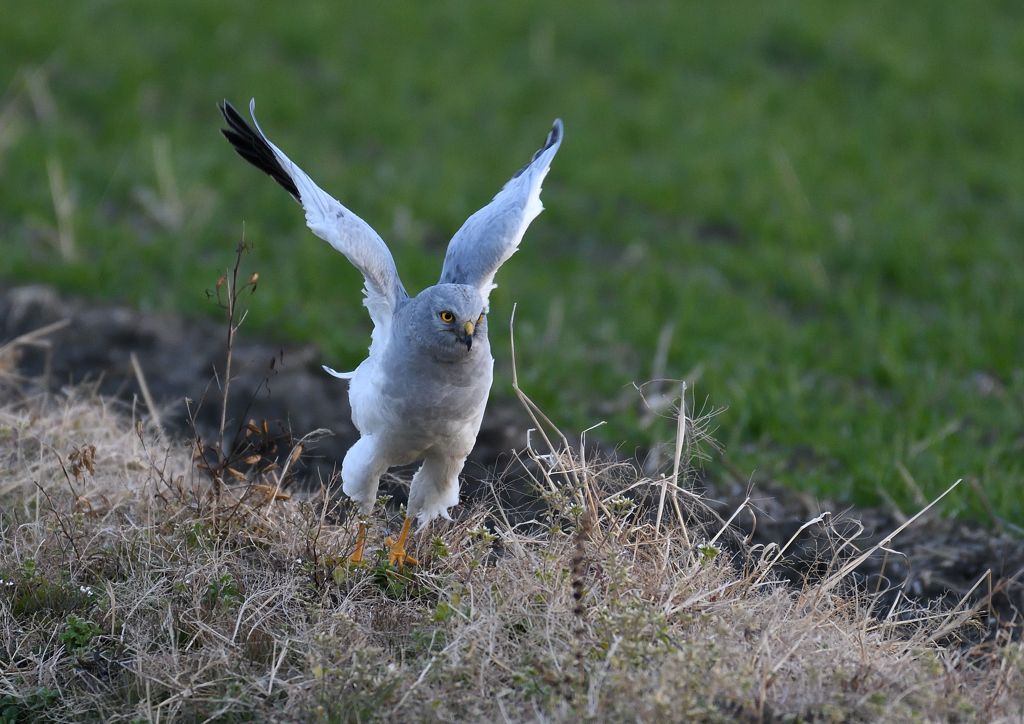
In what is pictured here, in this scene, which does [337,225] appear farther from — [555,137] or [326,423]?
[326,423]

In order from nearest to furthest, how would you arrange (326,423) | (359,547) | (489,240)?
(489,240)
(359,547)
(326,423)

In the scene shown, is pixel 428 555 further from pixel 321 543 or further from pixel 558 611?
pixel 558 611

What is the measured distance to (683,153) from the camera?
8391mm

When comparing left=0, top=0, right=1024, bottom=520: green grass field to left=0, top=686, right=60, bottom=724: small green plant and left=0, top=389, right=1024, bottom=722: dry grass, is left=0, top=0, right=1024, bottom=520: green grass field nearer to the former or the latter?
left=0, top=389, right=1024, bottom=722: dry grass

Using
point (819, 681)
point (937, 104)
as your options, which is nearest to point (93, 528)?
point (819, 681)

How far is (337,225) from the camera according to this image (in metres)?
3.15

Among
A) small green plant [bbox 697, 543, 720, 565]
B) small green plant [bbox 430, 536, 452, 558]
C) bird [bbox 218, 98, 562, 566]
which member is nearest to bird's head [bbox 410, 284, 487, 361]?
bird [bbox 218, 98, 562, 566]

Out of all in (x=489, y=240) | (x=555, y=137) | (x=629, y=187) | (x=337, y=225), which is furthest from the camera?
(x=629, y=187)

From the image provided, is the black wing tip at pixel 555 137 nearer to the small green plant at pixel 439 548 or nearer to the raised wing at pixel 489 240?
the raised wing at pixel 489 240

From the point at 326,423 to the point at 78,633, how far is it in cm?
199

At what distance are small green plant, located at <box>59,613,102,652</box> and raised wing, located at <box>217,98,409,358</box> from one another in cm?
128

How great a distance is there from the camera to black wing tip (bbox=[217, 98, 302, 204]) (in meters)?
3.35

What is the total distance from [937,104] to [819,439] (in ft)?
17.7

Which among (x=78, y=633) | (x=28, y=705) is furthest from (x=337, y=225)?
(x=28, y=705)
